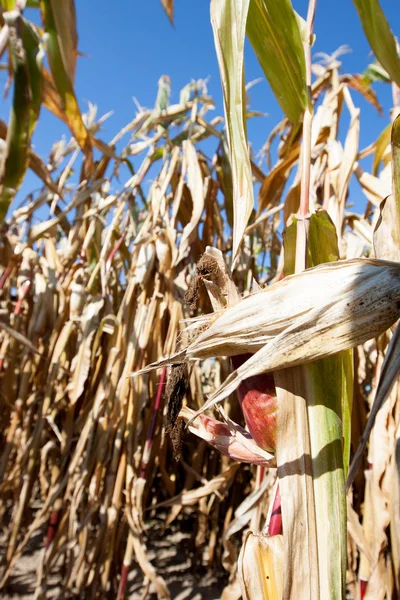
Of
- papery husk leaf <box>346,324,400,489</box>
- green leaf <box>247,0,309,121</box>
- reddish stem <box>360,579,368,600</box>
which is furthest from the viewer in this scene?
reddish stem <box>360,579,368,600</box>

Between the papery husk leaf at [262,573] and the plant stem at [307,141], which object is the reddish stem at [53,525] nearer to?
the papery husk leaf at [262,573]

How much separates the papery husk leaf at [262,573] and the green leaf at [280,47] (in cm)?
47

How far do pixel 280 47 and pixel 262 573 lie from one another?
0.55 m

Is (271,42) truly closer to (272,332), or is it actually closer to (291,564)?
(272,332)

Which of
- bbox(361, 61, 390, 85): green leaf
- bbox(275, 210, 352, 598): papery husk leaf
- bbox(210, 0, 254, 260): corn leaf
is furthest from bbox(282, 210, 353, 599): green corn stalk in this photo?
bbox(361, 61, 390, 85): green leaf

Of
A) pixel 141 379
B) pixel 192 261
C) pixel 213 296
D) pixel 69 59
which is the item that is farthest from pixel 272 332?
pixel 192 261

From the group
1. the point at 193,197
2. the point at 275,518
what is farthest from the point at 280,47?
the point at 193,197

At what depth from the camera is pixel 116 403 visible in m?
1.22

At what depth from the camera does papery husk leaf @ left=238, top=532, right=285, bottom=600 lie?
13.8 inches

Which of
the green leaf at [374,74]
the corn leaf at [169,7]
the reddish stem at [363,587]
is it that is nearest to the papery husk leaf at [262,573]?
the reddish stem at [363,587]

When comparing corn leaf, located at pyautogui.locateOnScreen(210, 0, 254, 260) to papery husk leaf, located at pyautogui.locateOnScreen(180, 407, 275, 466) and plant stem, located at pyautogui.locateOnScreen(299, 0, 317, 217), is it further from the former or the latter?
papery husk leaf, located at pyautogui.locateOnScreen(180, 407, 275, 466)

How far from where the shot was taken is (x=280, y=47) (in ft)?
1.69

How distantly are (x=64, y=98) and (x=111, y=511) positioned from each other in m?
1.01

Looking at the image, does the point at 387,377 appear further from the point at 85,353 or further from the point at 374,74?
the point at 374,74
